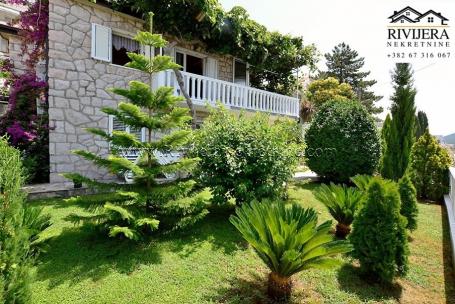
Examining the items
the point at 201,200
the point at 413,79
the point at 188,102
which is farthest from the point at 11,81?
the point at 413,79

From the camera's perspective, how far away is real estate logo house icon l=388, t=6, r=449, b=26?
33.0 ft

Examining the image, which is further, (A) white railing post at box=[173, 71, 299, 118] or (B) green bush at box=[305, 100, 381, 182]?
(A) white railing post at box=[173, 71, 299, 118]

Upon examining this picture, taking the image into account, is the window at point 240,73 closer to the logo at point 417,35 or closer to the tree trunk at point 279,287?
the logo at point 417,35

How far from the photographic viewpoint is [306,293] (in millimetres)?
3549

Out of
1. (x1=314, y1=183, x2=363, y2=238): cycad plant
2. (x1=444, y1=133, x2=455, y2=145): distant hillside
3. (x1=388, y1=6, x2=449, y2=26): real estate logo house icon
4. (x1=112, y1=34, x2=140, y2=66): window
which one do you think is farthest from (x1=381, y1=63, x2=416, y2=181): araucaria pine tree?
(x1=444, y1=133, x2=455, y2=145): distant hillside

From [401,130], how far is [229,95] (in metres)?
6.62

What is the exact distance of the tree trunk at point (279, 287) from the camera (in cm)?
330

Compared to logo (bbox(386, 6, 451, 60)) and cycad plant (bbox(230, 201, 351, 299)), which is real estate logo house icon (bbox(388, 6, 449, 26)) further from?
cycad plant (bbox(230, 201, 351, 299))

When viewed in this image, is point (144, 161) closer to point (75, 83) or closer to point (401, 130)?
point (75, 83)

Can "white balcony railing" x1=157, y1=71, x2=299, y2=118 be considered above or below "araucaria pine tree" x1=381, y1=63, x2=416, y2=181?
above

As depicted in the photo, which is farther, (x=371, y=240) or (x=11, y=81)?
(x=11, y=81)

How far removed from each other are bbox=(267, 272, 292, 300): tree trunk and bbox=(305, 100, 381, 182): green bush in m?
7.12

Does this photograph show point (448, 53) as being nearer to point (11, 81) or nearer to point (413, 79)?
point (413, 79)

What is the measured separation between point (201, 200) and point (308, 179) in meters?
7.26
